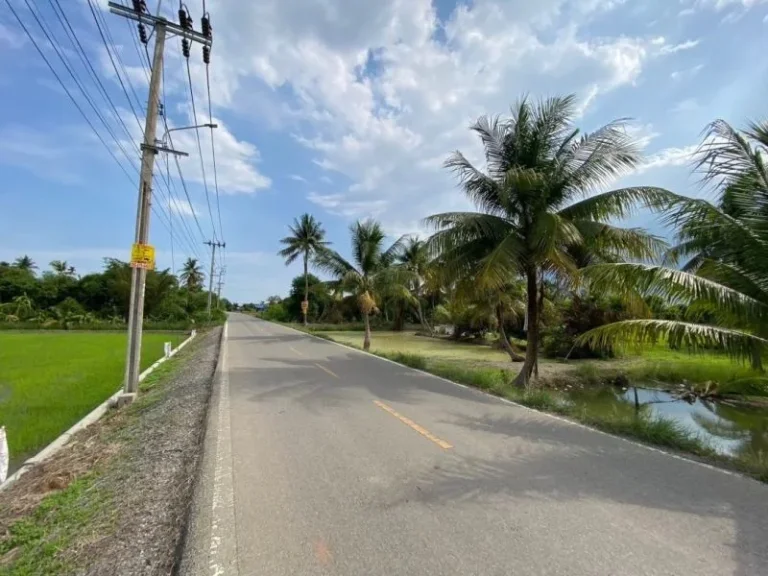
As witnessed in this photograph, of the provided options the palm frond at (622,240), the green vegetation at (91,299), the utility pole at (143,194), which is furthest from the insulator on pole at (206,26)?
the green vegetation at (91,299)

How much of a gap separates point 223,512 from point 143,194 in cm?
835

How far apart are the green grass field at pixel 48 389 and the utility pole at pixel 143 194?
124 cm

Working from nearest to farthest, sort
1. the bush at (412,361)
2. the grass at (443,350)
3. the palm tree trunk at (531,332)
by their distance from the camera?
the palm tree trunk at (531,332)
the bush at (412,361)
the grass at (443,350)

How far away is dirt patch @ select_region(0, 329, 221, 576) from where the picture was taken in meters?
3.22

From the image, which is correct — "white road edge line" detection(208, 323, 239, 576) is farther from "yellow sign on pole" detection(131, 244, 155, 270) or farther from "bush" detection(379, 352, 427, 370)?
"bush" detection(379, 352, 427, 370)

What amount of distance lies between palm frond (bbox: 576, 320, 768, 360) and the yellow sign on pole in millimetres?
9163

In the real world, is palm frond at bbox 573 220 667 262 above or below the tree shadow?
above

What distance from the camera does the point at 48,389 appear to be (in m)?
11.0

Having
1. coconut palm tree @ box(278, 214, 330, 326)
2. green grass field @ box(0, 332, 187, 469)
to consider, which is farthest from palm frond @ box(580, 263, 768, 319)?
coconut palm tree @ box(278, 214, 330, 326)

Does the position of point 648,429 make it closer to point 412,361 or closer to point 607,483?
point 607,483

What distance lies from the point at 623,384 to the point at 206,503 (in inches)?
586

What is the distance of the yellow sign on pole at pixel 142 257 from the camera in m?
9.46

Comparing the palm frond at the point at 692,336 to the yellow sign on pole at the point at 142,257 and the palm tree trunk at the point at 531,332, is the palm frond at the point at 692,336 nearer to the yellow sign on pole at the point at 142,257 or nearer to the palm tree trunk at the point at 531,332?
the palm tree trunk at the point at 531,332

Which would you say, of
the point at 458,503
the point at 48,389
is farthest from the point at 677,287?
the point at 48,389
